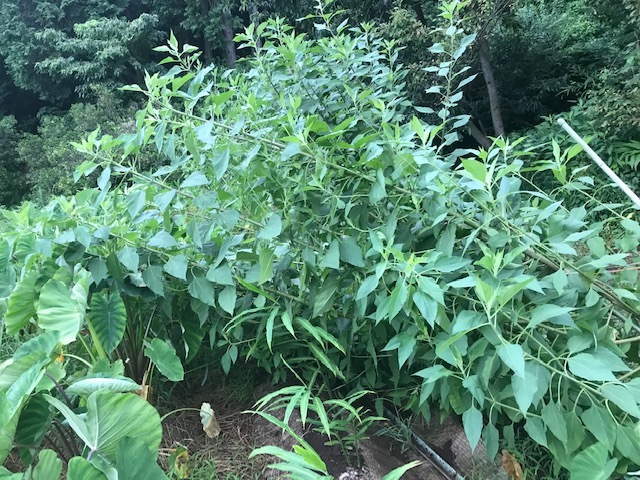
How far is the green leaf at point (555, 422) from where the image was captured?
0.91 metres

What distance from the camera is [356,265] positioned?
1.13 meters

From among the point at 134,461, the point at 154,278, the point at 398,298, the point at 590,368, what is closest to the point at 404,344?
the point at 398,298

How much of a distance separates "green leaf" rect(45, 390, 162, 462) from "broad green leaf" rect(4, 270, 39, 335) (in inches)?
20.8

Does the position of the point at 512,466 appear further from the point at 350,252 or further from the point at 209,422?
the point at 209,422

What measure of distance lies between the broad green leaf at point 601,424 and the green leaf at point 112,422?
0.86 m

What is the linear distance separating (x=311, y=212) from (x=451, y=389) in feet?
1.85

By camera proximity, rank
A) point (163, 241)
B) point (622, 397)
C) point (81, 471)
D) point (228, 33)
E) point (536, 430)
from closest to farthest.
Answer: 1. point (81, 471)
2. point (622, 397)
3. point (536, 430)
4. point (163, 241)
5. point (228, 33)

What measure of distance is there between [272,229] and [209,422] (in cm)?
65

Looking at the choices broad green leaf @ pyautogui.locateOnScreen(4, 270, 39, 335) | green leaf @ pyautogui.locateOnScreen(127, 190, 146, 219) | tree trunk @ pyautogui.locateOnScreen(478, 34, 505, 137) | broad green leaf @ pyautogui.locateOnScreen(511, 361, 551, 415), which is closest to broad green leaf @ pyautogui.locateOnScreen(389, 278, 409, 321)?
broad green leaf @ pyautogui.locateOnScreen(511, 361, 551, 415)

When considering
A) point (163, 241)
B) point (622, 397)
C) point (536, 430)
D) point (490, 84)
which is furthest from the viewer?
point (490, 84)

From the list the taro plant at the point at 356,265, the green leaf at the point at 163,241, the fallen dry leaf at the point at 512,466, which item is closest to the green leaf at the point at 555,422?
the taro plant at the point at 356,265

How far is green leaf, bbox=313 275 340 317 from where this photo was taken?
46.9 inches

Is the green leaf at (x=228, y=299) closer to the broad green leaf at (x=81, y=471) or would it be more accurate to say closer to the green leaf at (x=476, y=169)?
the broad green leaf at (x=81, y=471)

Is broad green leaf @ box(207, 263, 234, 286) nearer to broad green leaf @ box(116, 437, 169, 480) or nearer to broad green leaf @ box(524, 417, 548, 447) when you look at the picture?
broad green leaf @ box(116, 437, 169, 480)
